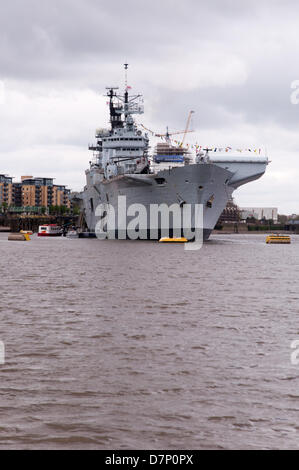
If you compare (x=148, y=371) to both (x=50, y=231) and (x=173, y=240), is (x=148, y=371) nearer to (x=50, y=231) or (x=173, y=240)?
(x=173, y=240)

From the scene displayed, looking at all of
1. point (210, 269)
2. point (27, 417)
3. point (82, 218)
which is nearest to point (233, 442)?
point (27, 417)

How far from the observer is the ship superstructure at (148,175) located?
218 ft

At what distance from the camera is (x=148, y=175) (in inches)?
2677

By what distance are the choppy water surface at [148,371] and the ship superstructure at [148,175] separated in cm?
4191

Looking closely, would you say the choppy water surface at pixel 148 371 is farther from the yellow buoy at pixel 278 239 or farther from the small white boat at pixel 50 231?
the small white boat at pixel 50 231

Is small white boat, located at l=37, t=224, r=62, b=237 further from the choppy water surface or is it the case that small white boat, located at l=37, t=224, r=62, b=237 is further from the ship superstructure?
the choppy water surface

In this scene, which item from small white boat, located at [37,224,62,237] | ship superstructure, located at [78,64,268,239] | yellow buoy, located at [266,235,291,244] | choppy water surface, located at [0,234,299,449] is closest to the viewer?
choppy water surface, located at [0,234,299,449]

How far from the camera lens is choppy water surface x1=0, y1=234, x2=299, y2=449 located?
894cm

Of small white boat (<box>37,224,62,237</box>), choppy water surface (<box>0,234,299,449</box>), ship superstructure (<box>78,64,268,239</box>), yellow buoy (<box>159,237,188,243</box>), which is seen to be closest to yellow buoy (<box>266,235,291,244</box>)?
ship superstructure (<box>78,64,268,239</box>)

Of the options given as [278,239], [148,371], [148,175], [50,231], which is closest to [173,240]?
[148,175]

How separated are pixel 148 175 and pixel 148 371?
56.5 meters

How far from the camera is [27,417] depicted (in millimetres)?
9484

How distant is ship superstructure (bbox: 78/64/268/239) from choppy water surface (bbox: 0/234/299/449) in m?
41.9
